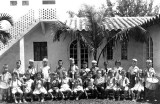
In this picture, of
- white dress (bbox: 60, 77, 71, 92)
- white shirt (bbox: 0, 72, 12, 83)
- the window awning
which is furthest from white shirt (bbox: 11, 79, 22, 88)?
the window awning

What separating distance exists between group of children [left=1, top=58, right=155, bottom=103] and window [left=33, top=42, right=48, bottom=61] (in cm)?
439

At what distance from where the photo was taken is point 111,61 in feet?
43.4

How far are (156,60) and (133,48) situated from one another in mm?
2253

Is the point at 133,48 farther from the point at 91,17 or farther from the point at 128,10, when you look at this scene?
the point at 128,10

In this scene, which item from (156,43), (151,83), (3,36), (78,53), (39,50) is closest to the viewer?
(151,83)

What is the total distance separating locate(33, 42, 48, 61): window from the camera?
44.2ft

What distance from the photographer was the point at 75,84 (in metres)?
8.87

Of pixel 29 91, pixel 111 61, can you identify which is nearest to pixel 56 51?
pixel 111 61

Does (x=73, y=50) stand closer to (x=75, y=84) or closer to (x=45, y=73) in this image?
(x=45, y=73)

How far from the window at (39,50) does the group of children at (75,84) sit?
14.4 feet

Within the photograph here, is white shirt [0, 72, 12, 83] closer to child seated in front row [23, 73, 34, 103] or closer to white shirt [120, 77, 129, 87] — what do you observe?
child seated in front row [23, 73, 34, 103]

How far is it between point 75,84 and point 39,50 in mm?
5326

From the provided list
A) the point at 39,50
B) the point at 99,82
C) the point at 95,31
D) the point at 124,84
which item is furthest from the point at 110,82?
the point at 39,50

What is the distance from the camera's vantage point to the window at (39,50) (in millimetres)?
13469
